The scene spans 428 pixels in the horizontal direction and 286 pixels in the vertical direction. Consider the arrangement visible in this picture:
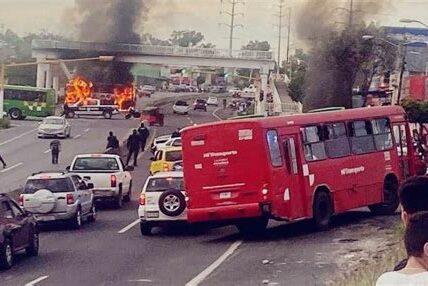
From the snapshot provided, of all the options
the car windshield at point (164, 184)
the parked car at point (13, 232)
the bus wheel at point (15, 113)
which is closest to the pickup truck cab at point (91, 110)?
the bus wheel at point (15, 113)

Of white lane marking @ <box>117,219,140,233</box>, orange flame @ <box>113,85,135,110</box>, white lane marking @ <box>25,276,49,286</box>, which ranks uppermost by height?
orange flame @ <box>113,85,135,110</box>

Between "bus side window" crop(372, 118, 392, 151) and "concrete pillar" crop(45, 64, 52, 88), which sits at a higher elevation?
"concrete pillar" crop(45, 64, 52, 88)

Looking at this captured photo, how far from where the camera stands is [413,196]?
19.8 feet

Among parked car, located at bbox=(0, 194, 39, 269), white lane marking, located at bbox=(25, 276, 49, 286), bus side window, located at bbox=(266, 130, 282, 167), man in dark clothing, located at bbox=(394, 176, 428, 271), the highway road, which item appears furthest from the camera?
bus side window, located at bbox=(266, 130, 282, 167)

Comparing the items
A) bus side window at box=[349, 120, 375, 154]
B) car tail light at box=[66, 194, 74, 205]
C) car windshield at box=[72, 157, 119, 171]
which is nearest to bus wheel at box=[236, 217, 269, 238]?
bus side window at box=[349, 120, 375, 154]

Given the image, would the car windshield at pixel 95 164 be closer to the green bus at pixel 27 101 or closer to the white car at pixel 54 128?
the white car at pixel 54 128

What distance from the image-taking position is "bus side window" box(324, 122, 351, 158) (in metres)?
26.6

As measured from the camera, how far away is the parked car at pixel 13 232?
20145 millimetres

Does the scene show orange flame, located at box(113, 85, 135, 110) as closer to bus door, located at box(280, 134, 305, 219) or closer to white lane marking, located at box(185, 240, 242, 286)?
bus door, located at box(280, 134, 305, 219)

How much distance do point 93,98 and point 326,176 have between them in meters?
68.4

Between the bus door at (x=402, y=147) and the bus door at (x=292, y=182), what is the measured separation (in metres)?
4.99

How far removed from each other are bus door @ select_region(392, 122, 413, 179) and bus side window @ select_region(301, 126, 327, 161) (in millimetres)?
3684

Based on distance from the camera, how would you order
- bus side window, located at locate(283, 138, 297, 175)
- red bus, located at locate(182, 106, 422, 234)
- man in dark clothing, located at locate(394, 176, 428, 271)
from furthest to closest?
bus side window, located at locate(283, 138, 297, 175) < red bus, located at locate(182, 106, 422, 234) < man in dark clothing, located at locate(394, 176, 428, 271)

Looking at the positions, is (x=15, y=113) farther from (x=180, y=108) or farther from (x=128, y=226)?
(x=128, y=226)
